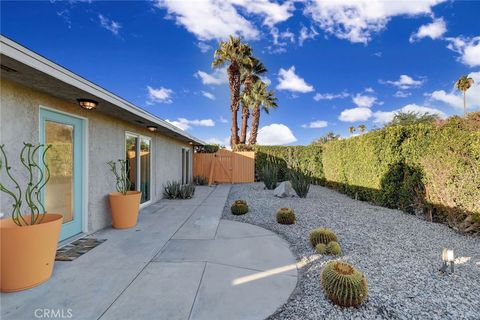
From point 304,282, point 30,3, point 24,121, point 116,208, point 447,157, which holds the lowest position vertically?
point 304,282

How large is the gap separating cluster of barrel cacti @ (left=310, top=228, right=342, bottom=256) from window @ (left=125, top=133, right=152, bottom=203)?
4.69 metres

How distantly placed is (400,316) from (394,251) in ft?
5.85

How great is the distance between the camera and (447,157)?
4.75 meters

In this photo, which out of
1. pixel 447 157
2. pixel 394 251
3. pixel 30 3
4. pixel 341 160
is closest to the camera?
pixel 394 251

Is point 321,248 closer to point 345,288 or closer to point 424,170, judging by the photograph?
point 345,288

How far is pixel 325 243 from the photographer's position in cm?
356

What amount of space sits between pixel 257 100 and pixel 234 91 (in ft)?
8.85

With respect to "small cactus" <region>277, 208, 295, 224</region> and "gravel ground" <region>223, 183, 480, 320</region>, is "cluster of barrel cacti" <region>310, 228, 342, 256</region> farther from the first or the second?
"small cactus" <region>277, 208, 295, 224</region>

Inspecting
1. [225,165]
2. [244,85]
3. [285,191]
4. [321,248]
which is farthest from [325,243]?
[244,85]

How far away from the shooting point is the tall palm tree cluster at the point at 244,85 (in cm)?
1563

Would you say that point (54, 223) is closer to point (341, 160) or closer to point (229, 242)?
point (229, 242)

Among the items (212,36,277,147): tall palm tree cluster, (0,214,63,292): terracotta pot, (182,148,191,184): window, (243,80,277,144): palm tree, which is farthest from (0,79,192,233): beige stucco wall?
(243,80,277,144): palm tree

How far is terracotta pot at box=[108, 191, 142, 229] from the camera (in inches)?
173

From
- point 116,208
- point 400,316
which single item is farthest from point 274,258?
point 116,208
